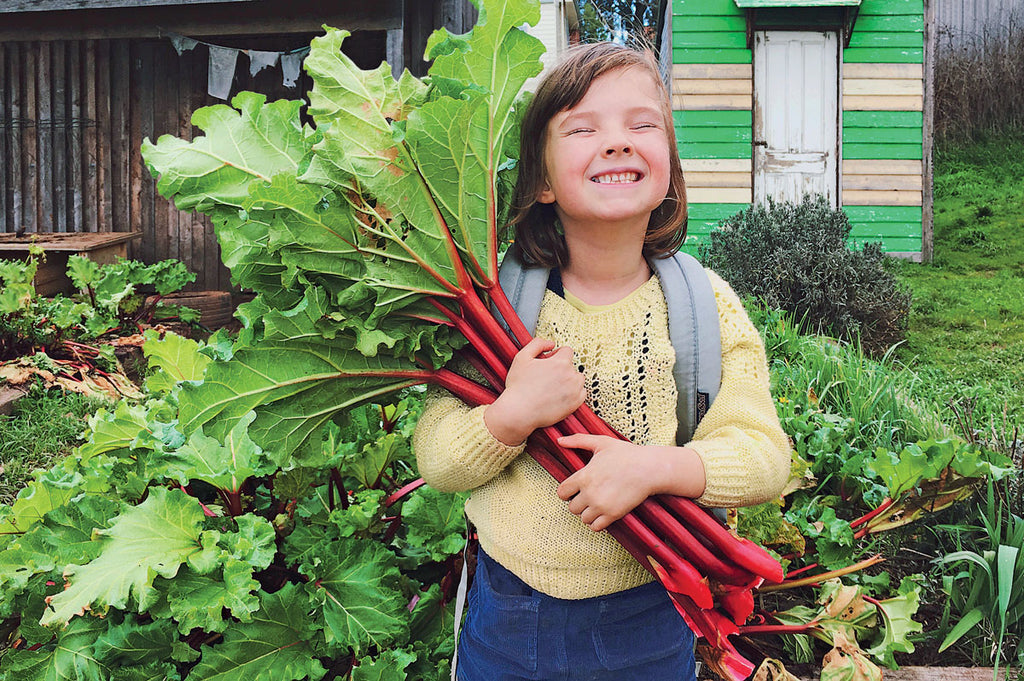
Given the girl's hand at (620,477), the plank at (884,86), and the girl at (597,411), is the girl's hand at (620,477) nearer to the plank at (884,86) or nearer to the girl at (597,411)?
the girl at (597,411)

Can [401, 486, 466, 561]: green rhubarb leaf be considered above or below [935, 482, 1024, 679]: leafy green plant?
above

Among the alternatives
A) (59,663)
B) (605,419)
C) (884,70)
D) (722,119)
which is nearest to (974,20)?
(884,70)

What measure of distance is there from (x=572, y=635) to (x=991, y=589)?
1.53 meters

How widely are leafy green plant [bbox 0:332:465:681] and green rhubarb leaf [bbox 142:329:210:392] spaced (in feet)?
0.10

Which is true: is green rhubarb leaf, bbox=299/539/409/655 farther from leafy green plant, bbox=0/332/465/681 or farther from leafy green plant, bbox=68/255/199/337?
leafy green plant, bbox=68/255/199/337

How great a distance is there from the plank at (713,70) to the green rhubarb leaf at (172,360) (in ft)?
25.0

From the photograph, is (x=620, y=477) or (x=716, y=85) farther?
(x=716, y=85)

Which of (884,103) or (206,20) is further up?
(206,20)

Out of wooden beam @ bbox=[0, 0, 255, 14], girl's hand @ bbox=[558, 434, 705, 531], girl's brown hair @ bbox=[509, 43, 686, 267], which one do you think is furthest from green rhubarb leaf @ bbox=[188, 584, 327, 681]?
wooden beam @ bbox=[0, 0, 255, 14]

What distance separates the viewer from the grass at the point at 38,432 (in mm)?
3602

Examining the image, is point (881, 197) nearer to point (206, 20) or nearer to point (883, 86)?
point (883, 86)

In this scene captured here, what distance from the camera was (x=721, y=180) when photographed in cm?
891

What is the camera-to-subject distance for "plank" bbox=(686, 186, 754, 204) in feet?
29.2

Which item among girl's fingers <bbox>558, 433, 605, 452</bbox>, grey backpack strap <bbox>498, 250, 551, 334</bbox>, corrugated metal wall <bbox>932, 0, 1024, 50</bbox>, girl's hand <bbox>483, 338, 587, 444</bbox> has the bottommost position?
girl's fingers <bbox>558, 433, 605, 452</bbox>
